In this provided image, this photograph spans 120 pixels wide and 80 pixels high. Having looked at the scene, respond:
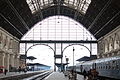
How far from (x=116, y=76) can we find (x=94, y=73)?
357 centimetres

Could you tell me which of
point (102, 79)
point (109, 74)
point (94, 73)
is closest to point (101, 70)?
point (102, 79)

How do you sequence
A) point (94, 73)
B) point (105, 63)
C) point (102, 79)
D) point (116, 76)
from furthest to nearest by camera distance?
point (102, 79), point (105, 63), point (116, 76), point (94, 73)

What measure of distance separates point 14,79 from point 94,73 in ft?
62.0

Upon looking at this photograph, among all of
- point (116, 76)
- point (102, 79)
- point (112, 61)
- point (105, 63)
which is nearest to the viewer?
point (116, 76)

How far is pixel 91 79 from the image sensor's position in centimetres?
3041

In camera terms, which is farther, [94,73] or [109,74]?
[109,74]

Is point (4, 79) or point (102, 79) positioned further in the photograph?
point (102, 79)

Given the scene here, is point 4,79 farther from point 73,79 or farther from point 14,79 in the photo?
point 73,79

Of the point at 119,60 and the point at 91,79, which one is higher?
the point at 119,60

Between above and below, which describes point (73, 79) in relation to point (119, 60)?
below

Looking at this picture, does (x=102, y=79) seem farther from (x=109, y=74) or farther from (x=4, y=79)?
(x=4, y=79)

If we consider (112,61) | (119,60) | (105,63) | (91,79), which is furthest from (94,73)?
(105,63)

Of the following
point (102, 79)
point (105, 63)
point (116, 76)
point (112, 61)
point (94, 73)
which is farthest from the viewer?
point (102, 79)

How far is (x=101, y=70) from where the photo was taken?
137ft
